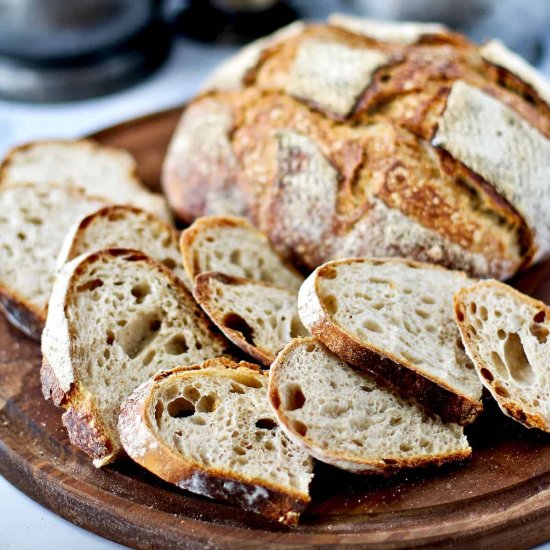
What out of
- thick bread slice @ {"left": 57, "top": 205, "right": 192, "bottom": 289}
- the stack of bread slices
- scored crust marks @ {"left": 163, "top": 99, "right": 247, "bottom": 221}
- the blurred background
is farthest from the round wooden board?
the blurred background

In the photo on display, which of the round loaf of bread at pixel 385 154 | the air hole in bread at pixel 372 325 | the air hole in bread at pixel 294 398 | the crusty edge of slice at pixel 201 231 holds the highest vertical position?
the round loaf of bread at pixel 385 154

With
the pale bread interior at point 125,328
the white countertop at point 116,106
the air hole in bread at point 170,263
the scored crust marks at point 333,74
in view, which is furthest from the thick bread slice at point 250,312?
the white countertop at point 116,106

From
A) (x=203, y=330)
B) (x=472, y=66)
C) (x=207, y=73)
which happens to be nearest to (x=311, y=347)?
(x=203, y=330)

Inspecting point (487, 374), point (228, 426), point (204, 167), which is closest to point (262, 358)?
point (228, 426)

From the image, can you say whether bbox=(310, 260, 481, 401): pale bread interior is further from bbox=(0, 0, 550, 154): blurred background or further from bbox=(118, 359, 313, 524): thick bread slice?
bbox=(0, 0, 550, 154): blurred background

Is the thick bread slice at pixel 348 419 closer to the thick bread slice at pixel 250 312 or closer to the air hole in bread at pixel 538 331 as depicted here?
the thick bread slice at pixel 250 312

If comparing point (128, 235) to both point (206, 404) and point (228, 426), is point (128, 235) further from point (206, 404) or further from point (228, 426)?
point (228, 426)

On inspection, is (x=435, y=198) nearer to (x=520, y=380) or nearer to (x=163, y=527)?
(x=520, y=380)
